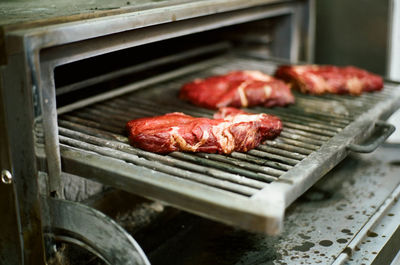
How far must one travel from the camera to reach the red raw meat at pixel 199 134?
2.06 meters

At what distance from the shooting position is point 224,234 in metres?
2.66

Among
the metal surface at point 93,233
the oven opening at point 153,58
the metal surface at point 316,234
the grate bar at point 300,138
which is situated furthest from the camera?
the oven opening at point 153,58

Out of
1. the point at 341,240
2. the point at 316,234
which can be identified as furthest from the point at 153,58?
the point at 341,240

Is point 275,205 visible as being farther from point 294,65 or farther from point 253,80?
point 294,65

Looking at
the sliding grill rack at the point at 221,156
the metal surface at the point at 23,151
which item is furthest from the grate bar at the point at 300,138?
the metal surface at the point at 23,151

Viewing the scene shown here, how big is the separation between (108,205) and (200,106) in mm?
709

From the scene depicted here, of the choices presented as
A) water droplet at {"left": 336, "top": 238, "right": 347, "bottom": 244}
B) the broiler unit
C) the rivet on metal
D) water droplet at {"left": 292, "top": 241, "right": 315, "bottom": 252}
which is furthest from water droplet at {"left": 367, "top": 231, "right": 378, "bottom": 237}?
the rivet on metal

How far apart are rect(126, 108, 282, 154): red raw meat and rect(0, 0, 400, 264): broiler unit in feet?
0.17

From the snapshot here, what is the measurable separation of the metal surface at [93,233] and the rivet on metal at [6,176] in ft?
0.46

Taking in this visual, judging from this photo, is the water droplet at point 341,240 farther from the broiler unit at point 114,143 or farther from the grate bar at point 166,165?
the grate bar at point 166,165

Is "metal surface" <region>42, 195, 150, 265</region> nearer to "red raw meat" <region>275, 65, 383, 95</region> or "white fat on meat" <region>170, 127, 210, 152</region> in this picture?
"white fat on meat" <region>170, 127, 210, 152</region>

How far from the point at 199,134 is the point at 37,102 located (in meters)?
0.68

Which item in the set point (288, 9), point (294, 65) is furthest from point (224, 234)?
point (288, 9)

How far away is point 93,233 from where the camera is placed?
178 cm
